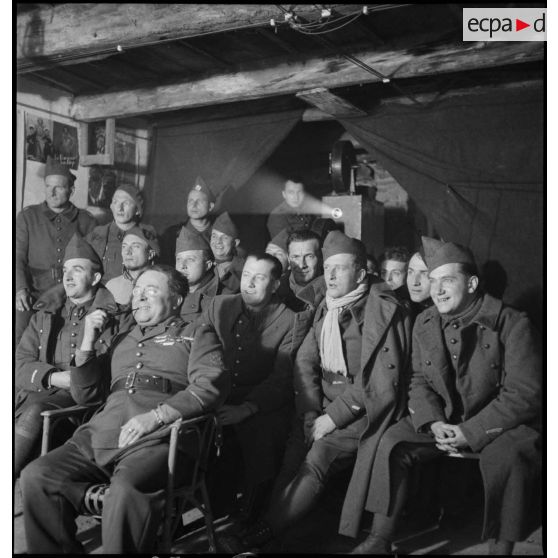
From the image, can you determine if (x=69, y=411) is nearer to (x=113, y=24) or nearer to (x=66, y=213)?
(x=66, y=213)

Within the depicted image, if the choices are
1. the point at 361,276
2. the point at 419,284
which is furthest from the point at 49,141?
the point at 419,284

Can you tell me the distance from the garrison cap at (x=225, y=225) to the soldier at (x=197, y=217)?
3.1 inches

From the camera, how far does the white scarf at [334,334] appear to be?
9.12ft

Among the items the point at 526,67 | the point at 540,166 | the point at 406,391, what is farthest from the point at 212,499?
the point at 526,67

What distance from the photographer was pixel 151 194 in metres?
4.05

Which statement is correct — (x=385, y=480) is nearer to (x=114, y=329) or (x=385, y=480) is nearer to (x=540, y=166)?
(x=114, y=329)

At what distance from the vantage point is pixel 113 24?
3.06m

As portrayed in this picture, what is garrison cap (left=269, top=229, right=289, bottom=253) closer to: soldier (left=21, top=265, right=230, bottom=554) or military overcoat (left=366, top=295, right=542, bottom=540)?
soldier (left=21, top=265, right=230, bottom=554)

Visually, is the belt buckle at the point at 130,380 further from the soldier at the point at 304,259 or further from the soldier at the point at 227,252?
the soldier at the point at 304,259

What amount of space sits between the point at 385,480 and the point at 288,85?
7.09 ft

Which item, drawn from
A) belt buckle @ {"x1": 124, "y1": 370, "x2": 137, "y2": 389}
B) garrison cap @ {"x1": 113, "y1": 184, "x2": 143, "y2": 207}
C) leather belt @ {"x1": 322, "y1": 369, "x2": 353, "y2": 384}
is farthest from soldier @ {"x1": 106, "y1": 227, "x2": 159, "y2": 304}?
leather belt @ {"x1": 322, "y1": 369, "x2": 353, "y2": 384}

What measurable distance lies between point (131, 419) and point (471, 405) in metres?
1.38

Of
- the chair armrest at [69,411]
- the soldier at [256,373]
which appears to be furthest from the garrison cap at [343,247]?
the chair armrest at [69,411]

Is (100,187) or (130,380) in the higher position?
(100,187)
